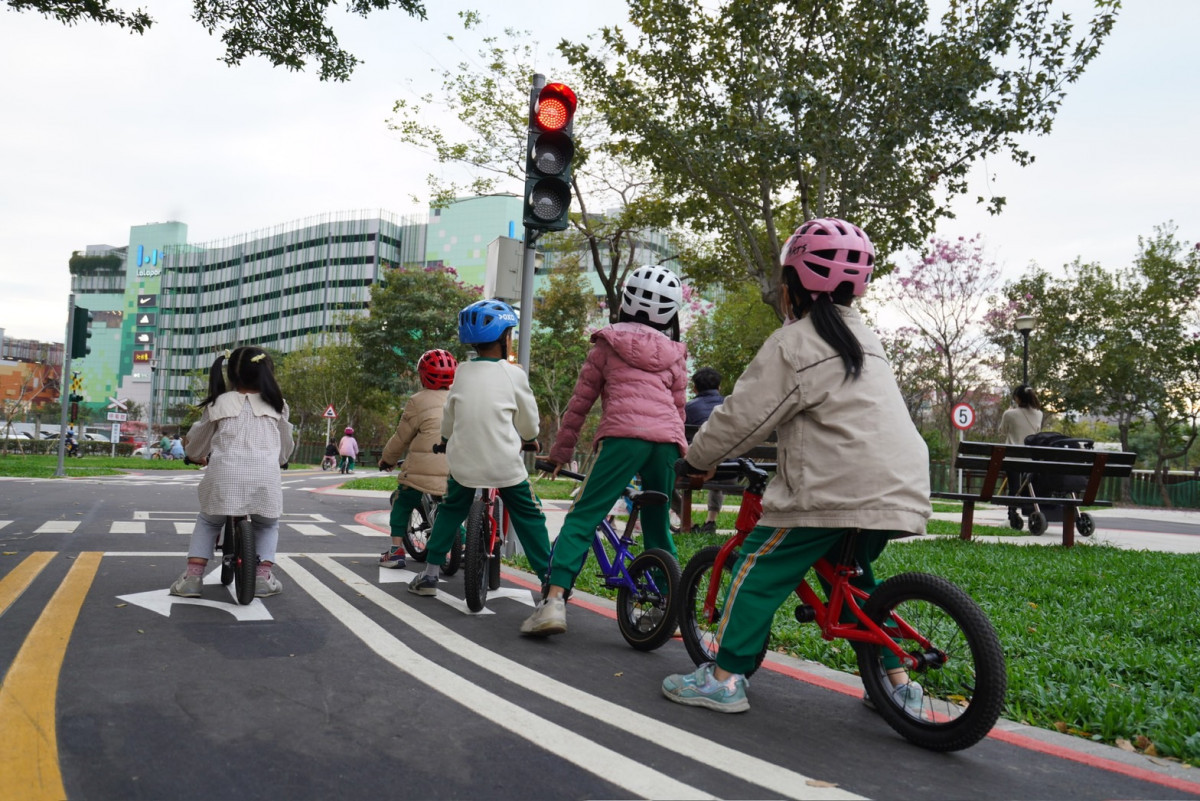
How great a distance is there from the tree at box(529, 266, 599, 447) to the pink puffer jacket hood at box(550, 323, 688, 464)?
1139 inches

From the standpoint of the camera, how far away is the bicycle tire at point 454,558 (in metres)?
6.51

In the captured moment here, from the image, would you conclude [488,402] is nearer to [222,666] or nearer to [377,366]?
[222,666]

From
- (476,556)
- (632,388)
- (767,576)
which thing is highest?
(632,388)

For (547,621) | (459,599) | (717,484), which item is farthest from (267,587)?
(717,484)

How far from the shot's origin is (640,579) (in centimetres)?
467

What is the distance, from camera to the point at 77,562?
6922mm

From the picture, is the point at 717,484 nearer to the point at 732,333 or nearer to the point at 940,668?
the point at 940,668

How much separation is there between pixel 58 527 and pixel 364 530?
3.07 m

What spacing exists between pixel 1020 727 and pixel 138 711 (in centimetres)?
327

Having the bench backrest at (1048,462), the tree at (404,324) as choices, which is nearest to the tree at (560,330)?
the tree at (404,324)

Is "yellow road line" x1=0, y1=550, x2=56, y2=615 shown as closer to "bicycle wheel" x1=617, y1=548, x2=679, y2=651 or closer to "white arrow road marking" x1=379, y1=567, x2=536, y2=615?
"white arrow road marking" x1=379, y1=567, x2=536, y2=615

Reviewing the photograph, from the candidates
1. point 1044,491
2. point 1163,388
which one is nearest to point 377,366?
point 1163,388

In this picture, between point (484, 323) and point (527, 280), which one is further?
point (527, 280)

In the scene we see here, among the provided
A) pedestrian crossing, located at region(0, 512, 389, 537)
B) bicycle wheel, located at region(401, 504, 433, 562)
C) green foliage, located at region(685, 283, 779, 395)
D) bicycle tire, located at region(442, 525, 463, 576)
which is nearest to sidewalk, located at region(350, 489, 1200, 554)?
pedestrian crossing, located at region(0, 512, 389, 537)
